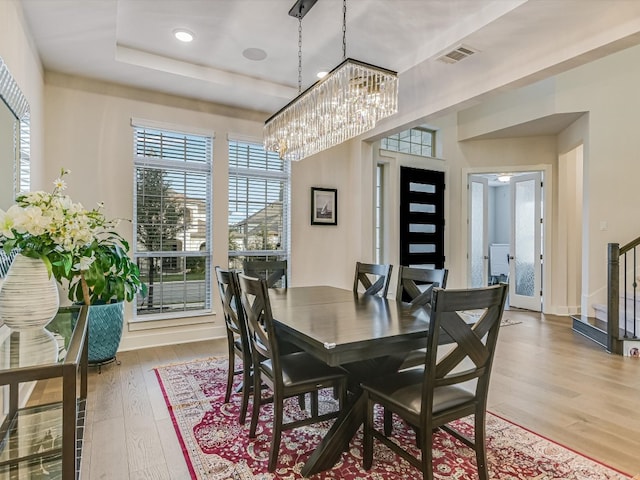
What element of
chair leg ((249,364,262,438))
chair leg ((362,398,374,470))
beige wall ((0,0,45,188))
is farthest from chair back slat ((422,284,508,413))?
beige wall ((0,0,45,188))

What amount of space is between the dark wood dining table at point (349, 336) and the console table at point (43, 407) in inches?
36.6

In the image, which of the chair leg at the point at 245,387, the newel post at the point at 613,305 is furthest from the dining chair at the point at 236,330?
the newel post at the point at 613,305

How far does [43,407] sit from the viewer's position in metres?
2.05

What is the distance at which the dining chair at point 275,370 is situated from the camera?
191cm

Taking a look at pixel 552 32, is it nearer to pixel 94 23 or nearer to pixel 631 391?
pixel 631 391

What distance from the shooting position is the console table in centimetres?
119

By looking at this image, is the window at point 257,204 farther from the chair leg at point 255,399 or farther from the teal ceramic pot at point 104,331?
the chair leg at point 255,399

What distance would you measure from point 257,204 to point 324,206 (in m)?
0.95

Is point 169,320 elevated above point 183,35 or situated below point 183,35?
below

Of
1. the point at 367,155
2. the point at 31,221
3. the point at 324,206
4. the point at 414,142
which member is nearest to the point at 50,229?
the point at 31,221

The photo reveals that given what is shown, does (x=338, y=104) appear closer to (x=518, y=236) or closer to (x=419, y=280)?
(x=419, y=280)

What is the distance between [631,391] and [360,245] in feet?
10.4

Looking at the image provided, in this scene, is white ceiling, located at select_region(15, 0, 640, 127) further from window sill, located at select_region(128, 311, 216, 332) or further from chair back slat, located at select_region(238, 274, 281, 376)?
window sill, located at select_region(128, 311, 216, 332)

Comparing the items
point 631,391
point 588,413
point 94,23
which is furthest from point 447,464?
point 94,23
